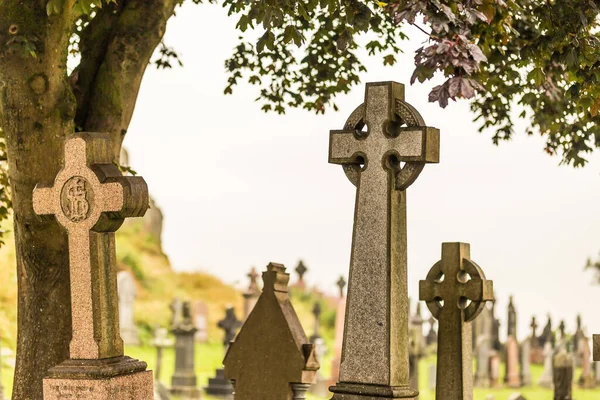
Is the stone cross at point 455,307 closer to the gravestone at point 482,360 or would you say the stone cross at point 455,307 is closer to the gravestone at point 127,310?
the gravestone at point 482,360

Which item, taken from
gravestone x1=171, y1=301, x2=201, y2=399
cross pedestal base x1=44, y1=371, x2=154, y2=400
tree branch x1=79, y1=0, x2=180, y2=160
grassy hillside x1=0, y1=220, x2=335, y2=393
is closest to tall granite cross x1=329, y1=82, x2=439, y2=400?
cross pedestal base x1=44, y1=371, x2=154, y2=400

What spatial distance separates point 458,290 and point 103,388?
4.23 meters

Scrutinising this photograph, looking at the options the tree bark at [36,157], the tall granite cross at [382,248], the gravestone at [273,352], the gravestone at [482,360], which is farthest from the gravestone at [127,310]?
the tall granite cross at [382,248]

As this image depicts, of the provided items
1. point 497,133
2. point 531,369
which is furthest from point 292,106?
point 531,369

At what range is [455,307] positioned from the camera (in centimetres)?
1257

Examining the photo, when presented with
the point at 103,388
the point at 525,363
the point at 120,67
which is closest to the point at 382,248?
the point at 103,388

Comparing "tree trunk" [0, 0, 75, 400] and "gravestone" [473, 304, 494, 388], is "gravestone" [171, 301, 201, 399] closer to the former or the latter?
"gravestone" [473, 304, 494, 388]

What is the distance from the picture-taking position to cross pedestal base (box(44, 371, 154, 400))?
1008cm

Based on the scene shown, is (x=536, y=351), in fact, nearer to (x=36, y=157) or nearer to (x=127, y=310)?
(x=127, y=310)

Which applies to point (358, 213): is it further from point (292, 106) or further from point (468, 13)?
point (292, 106)

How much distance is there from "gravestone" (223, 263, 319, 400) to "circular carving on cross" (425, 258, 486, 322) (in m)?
1.45

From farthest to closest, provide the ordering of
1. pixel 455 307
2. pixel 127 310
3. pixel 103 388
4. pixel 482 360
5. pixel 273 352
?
1. pixel 127 310
2. pixel 482 360
3. pixel 273 352
4. pixel 455 307
5. pixel 103 388

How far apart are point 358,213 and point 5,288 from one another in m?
19.3

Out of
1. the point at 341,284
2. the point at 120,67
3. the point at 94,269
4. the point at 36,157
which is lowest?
the point at 94,269
